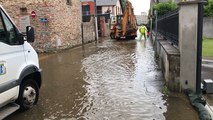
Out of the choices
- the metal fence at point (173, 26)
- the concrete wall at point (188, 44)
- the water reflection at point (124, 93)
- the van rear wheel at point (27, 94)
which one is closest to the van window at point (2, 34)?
the van rear wheel at point (27, 94)

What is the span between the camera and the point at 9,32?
5.27 m

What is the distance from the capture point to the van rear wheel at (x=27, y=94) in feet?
18.4

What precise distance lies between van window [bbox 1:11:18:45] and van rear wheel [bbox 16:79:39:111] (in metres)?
0.94

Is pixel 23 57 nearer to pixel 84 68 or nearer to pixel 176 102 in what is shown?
pixel 176 102

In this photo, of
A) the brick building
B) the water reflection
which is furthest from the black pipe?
the brick building

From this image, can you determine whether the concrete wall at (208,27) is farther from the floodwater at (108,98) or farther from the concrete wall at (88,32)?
the floodwater at (108,98)

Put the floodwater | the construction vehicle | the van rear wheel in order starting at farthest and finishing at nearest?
the construction vehicle → the van rear wheel → the floodwater

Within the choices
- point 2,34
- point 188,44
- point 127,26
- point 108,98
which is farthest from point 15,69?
point 127,26

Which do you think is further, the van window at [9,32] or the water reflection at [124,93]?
the water reflection at [124,93]

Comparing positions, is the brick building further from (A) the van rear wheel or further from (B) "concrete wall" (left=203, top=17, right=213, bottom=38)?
(B) "concrete wall" (left=203, top=17, right=213, bottom=38)

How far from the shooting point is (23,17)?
16.8 meters

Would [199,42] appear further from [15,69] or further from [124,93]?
[15,69]

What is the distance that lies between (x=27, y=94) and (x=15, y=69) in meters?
0.78

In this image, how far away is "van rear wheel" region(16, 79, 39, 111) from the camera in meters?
5.62
